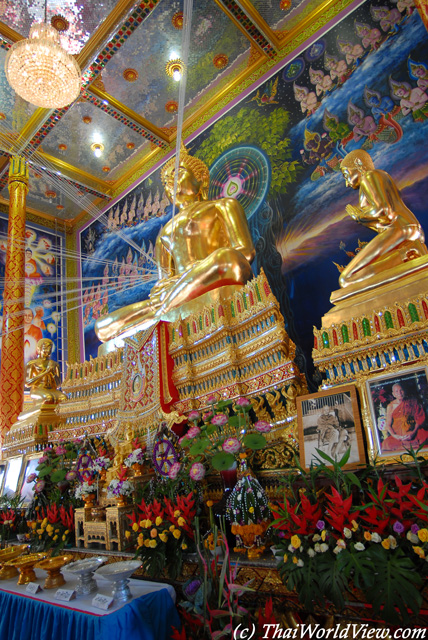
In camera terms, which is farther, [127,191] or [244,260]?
[127,191]

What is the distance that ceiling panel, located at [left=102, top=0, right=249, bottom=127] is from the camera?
17.5 ft

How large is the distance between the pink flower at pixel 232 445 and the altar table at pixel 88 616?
696 mm

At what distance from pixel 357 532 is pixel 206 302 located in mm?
2310

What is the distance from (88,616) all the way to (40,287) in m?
6.99

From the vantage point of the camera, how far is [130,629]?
1693 millimetres

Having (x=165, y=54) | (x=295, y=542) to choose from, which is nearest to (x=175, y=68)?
(x=165, y=54)

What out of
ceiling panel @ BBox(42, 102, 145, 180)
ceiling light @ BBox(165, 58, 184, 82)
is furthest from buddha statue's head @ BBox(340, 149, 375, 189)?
ceiling panel @ BBox(42, 102, 145, 180)

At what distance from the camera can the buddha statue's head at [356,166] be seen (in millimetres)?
3207

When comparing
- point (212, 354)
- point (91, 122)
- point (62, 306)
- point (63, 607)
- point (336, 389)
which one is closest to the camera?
point (63, 607)

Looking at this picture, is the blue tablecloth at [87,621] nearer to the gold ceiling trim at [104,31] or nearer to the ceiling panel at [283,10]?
the gold ceiling trim at [104,31]

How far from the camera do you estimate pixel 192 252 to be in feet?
14.1

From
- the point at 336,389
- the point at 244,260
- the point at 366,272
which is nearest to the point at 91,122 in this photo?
the point at 244,260

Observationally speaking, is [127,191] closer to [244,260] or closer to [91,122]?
[91,122]

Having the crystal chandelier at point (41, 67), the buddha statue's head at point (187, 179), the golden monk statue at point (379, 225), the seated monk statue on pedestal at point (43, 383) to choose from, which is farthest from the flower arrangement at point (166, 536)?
the crystal chandelier at point (41, 67)
